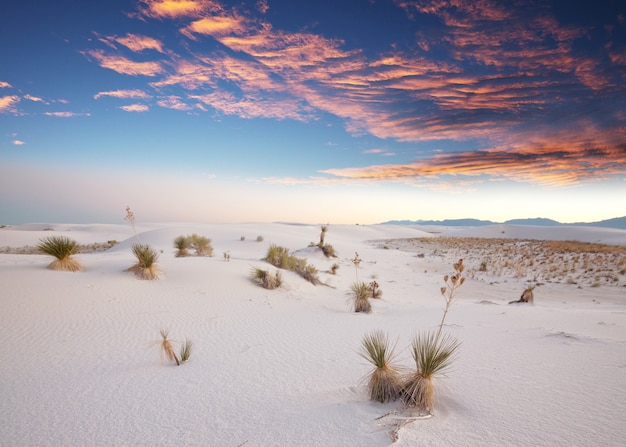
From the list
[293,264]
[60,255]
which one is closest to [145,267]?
[60,255]

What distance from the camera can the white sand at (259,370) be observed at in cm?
262

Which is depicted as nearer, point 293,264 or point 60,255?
point 60,255

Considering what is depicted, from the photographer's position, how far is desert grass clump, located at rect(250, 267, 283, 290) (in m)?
9.37

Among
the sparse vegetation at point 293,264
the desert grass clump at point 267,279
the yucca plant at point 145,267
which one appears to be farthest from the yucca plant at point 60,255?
the sparse vegetation at point 293,264

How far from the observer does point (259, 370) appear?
418cm

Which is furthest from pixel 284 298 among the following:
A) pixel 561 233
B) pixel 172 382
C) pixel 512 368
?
pixel 561 233

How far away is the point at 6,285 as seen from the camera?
6.75 metres

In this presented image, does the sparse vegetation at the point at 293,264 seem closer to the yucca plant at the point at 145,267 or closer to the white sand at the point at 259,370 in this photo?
the white sand at the point at 259,370

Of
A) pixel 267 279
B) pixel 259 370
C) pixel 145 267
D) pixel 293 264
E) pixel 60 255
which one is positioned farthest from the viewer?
pixel 293 264

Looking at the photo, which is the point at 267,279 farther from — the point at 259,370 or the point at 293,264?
the point at 259,370

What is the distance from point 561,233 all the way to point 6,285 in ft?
249

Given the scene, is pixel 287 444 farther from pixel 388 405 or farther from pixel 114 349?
pixel 114 349

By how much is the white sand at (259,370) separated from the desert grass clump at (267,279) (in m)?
0.40

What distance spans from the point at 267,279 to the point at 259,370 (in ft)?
17.2
